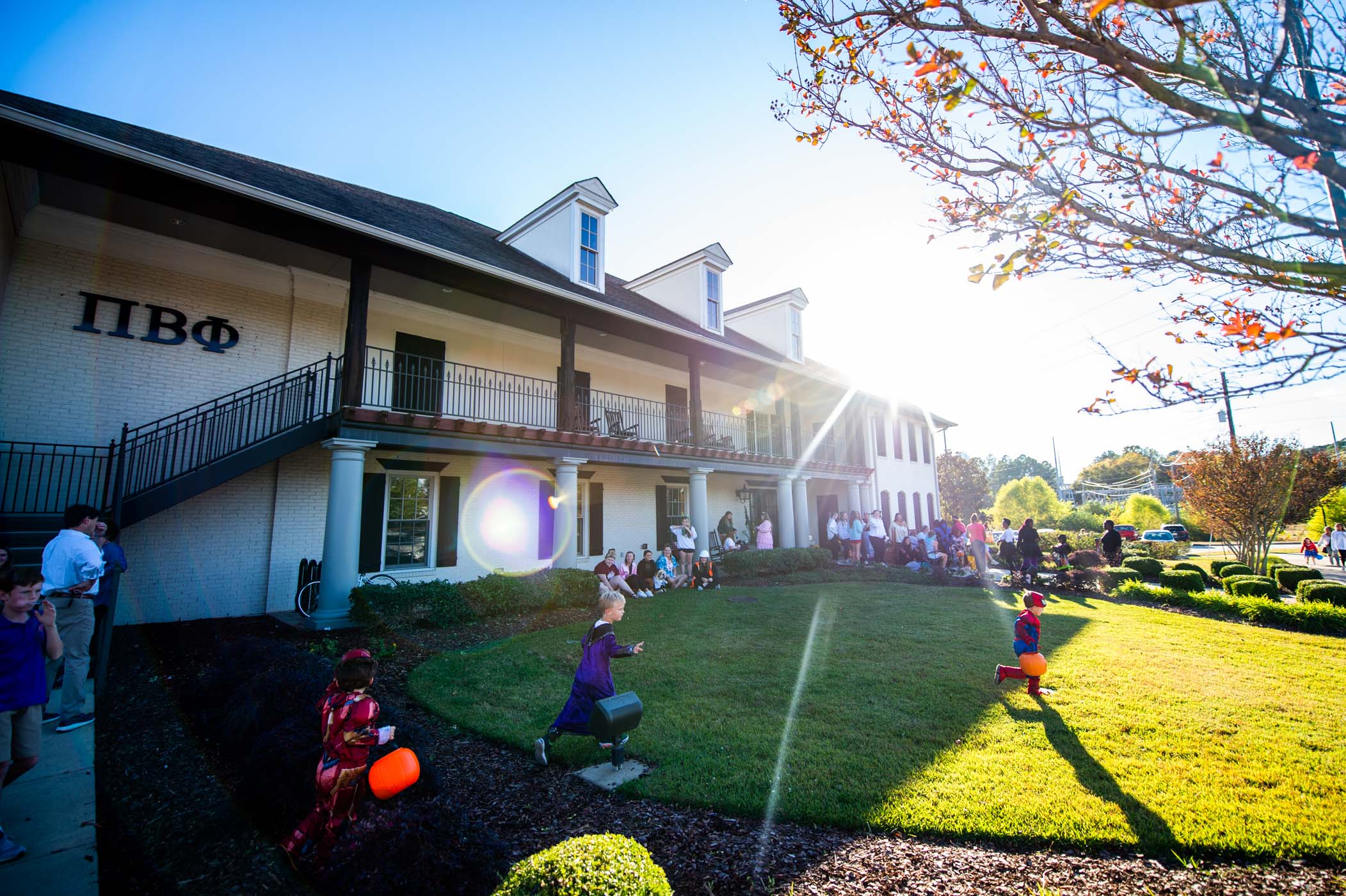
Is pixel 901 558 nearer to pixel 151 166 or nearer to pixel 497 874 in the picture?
pixel 497 874

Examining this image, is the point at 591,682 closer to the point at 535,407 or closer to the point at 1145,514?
the point at 535,407

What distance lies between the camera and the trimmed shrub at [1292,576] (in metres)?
12.2

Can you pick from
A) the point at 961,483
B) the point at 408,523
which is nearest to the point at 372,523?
the point at 408,523

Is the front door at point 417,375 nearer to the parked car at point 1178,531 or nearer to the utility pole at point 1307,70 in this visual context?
the utility pole at point 1307,70

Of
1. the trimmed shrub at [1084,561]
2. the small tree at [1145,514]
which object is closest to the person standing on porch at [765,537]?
the trimmed shrub at [1084,561]

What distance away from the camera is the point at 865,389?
2253 centimetres

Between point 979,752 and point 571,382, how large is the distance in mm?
9630

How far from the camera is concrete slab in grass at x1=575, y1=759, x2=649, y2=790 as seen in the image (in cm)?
399

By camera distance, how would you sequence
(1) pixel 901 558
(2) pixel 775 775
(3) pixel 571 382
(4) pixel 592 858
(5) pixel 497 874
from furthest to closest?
(1) pixel 901 558 → (3) pixel 571 382 → (2) pixel 775 775 → (5) pixel 497 874 → (4) pixel 592 858

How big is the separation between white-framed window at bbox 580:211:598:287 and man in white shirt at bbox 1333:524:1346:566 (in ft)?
86.3

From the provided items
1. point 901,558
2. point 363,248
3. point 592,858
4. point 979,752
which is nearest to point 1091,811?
point 979,752

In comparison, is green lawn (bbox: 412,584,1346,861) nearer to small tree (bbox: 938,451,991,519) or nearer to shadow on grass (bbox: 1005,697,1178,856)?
shadow on grass (bbox: 1005,697,1178,856)

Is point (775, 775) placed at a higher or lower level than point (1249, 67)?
lower

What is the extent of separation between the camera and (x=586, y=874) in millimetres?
2125
